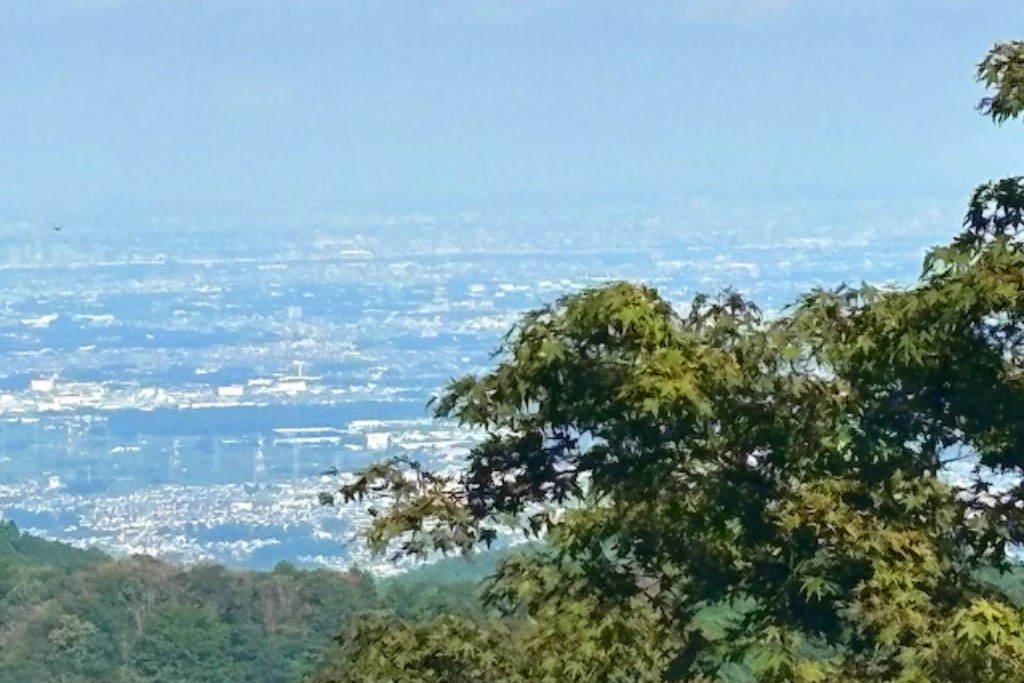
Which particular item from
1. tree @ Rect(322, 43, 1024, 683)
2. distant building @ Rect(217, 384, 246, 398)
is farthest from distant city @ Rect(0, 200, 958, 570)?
tree @ Rect(322, 43, 1024, 683)

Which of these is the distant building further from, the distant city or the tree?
the tree

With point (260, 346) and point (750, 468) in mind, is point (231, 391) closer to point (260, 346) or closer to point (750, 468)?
point (260, 346)

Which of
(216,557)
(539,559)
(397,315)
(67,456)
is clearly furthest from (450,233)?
(539,559)

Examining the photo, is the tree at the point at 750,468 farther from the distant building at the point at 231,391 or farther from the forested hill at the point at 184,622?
the distant building at the point at 231,391

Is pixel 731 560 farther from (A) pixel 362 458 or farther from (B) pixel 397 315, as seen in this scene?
(B) pixel 397 315

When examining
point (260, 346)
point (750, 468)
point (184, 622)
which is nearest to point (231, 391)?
point (260, 346)

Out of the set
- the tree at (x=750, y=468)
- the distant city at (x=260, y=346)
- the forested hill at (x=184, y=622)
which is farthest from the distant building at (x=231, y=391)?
the tree at (x=750, y=468)
